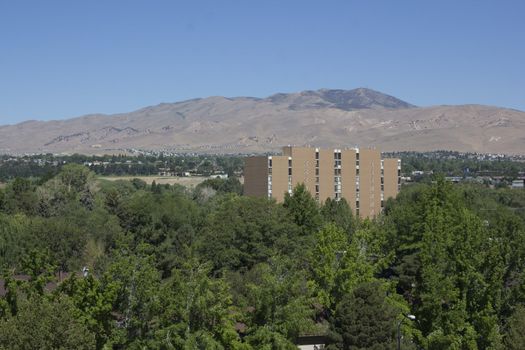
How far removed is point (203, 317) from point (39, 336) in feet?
19.0

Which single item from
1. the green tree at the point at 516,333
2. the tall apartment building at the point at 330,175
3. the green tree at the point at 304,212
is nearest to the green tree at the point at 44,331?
the green tree at the point at 516,333

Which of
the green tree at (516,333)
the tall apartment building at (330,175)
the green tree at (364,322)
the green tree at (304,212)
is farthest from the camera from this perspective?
the tall apartment building at (330,175)

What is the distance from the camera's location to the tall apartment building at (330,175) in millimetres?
93688

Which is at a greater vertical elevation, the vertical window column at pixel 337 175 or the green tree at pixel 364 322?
the vertical window column at pixel 337 175

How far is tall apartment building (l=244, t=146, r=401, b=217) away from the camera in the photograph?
93688mm

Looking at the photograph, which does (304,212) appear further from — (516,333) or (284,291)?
(284,291)

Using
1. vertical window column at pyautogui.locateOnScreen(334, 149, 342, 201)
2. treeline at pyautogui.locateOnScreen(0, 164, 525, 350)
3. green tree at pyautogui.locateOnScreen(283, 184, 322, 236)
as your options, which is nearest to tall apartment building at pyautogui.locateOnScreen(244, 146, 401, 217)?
vertical window column at pyautogui.locateOnScreen(334, 149, 342, 201)

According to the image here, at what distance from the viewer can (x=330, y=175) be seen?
9606cm

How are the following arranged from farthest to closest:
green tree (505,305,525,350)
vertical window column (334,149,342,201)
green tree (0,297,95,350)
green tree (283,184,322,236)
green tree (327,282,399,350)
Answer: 1. vertical window column (334,149,342,201)
2. green tree (283,184,322,236)
3. green tree (327,282,399,350)
4. green tree (505,305,525,350)
5. green tree (0,297,95,350)

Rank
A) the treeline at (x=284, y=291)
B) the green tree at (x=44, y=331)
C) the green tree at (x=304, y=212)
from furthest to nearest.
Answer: the green tree at (x=304, y=212) < the treeline at (x=284, y=291) < the green tree at (x=44, y=331)

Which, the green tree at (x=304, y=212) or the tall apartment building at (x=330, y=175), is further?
the tall apartment building at (x=330, y=175)

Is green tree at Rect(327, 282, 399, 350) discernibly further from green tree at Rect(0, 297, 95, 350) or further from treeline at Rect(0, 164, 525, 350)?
green tree at Rect(0, 297, 95, 350)

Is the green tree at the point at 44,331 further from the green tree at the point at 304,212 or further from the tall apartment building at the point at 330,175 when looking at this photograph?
the tall apartment building at the point at 330,175

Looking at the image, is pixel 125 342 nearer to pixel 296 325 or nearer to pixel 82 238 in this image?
pixel 296 325
